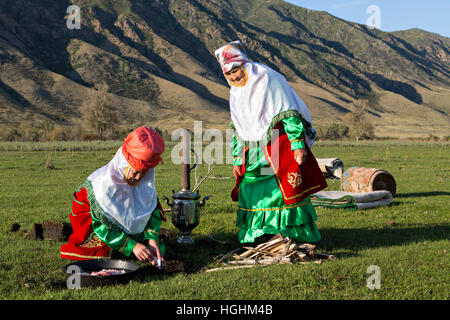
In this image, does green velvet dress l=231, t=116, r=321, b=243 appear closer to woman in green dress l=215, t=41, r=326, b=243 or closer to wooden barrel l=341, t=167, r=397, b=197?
woman in green dress l=215, t=41, r=326, b=243

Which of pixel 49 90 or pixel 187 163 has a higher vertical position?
pixel 49 90

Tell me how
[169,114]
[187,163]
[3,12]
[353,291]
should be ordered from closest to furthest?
1. [353,291]
2. [187,163]
3. [169,114]
4. [3,12]

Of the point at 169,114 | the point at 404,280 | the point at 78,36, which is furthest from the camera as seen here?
the point at 78,36

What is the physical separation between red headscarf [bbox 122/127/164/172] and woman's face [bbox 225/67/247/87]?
197 cm

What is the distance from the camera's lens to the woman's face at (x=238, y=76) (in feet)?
21.1

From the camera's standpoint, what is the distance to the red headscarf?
4.86m

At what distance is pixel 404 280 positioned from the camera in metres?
4.96

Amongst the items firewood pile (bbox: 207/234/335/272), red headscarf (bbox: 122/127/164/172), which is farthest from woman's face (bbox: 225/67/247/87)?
firewood pile (bbox: 207/234/335/272)

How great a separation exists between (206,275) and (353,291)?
1676mm

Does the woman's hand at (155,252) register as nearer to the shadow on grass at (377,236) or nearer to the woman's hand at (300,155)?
the woman's hand at (300,155)

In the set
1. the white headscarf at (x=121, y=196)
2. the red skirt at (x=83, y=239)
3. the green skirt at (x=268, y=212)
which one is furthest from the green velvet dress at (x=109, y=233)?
the green skirt at (x=268, y=212)
